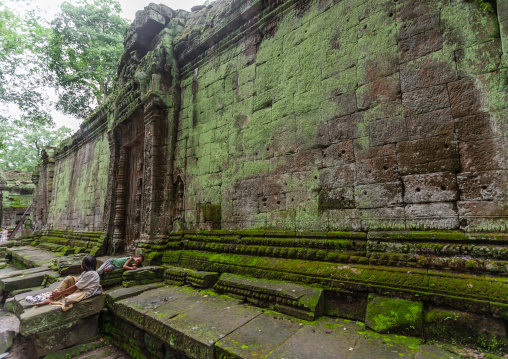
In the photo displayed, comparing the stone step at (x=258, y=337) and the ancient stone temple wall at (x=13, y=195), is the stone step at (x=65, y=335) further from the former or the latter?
the ancient stone temple wall at (x=13, y=195)

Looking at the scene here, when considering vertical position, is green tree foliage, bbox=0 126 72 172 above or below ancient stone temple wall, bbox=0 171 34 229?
above

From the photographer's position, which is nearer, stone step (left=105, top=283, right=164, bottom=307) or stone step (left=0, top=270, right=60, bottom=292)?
stone step (left=105, top=283, right=164, bottom=307)

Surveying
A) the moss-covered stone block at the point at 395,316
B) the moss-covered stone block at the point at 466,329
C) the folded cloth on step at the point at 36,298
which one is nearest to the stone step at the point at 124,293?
the folded cloth on step at the point at 36,298

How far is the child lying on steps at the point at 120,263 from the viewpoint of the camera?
4336 mm

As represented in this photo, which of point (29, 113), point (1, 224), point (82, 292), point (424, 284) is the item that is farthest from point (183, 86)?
point (1, 224)

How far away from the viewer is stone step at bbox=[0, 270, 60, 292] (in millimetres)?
4986

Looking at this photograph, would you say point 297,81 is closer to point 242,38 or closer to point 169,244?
point 242,38

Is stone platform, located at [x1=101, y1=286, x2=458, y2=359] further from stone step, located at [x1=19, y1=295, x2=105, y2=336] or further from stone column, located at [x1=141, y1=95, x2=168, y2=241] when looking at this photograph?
stone column, located at [x1=141, y1=95, x2=168, y2=241]

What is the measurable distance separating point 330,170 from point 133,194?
600 cm

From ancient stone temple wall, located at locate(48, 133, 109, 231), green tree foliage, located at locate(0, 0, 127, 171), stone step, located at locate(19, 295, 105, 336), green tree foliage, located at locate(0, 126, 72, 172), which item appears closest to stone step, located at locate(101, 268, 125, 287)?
stone step, located at locate(19, 295, 105, 336)

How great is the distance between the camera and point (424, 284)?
7.13 feet

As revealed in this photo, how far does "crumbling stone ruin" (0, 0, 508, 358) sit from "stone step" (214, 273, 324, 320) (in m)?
0.02

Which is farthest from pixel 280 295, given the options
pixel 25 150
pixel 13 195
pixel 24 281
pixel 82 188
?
pixel 25 150

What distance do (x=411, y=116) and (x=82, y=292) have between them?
15.6 ft
